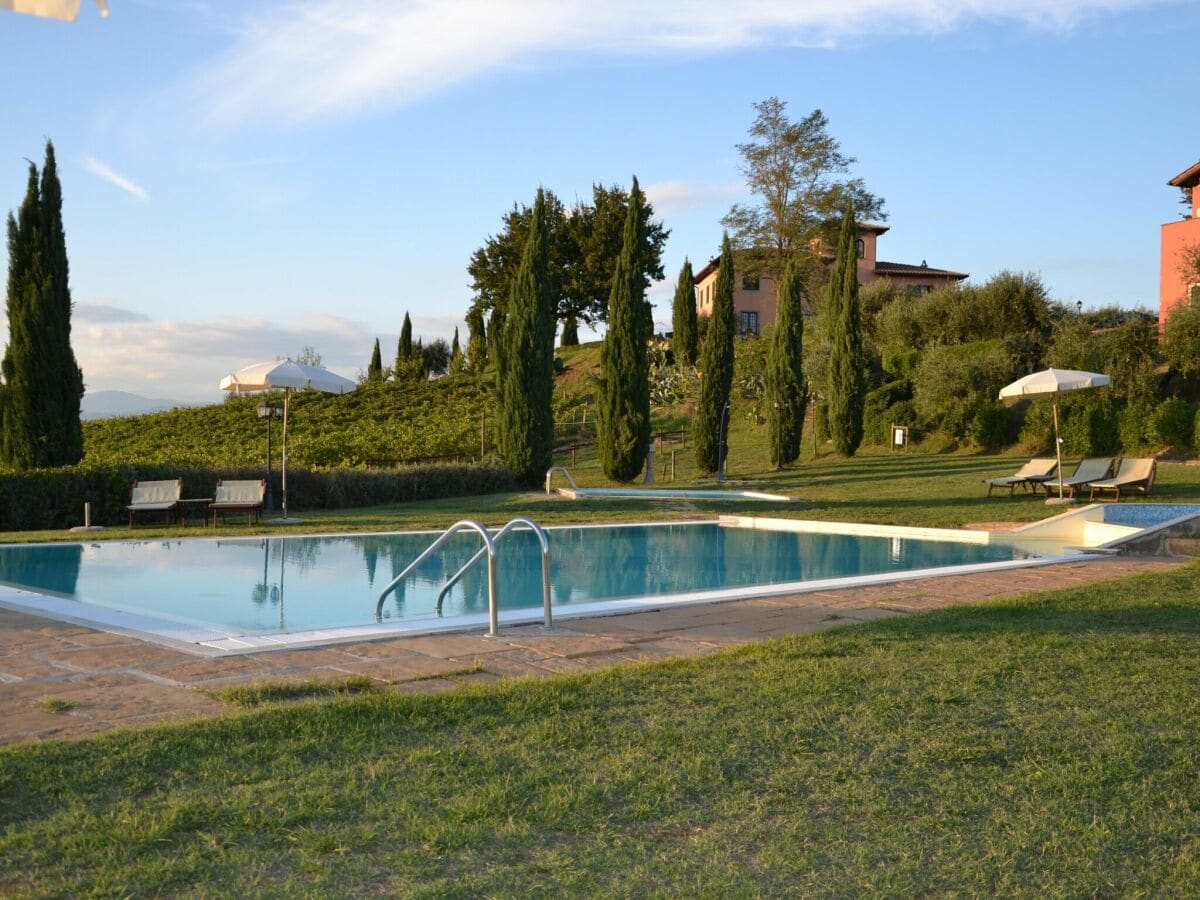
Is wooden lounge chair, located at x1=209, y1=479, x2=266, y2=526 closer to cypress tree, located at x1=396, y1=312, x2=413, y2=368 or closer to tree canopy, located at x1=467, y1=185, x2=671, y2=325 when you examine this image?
tree canopy, located at x1=467, y1=185, x2=671, y2=325

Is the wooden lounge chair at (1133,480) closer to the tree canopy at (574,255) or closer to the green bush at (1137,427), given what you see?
the green bush at (1137,427)

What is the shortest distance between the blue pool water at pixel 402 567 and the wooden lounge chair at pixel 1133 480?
4483mm

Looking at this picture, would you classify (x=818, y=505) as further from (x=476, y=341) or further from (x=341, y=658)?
(x=476, y=341)

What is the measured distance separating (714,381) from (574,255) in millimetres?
25140

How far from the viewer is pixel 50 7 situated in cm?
279

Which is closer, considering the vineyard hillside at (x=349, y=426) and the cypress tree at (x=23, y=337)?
the cypress tree at (x=23, y=337)

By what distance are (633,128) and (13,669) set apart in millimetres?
12844

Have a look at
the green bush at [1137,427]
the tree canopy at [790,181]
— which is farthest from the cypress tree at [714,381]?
the tree canopy at [790,181]

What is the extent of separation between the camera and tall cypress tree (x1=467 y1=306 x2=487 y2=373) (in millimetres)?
46250

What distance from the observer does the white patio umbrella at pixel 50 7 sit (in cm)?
278

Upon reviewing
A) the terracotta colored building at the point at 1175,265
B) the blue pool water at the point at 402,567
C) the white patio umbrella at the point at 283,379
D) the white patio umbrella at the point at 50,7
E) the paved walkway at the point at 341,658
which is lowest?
the blue pool water at the point at 402,567

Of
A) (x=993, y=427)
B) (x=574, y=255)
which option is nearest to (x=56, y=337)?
(x=993, y=427)

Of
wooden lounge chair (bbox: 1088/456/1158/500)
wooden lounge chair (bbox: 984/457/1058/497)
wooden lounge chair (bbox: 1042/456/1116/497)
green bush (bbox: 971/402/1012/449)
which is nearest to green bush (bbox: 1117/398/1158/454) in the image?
green bush (bbox: 971/402/1012/449)

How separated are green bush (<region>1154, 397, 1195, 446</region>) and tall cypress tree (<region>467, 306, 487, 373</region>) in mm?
29859
